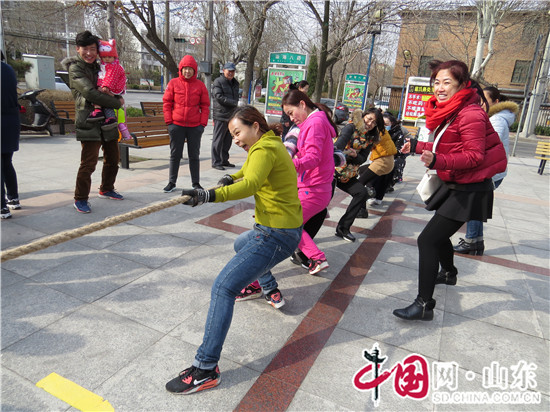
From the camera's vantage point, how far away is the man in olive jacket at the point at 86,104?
4527 millimetres

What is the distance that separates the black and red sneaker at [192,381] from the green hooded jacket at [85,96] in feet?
11.7

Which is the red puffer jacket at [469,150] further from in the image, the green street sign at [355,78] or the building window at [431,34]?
the building window at [431,34]

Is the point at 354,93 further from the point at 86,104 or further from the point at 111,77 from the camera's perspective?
the point at 86,104

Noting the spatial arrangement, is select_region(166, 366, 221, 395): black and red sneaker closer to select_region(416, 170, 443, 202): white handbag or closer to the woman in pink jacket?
the woman in pink jacket

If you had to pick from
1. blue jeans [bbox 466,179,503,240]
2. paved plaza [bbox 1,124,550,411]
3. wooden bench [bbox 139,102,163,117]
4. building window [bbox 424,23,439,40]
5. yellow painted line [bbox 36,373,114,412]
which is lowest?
yellow painted line [bbox 36,373,114,412]

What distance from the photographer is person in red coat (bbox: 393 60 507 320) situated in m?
2.60

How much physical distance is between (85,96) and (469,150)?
4.26 meters

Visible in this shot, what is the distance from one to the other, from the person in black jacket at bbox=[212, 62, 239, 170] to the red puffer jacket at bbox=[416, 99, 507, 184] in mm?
5524

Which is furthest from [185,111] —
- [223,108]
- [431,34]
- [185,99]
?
[431,34]

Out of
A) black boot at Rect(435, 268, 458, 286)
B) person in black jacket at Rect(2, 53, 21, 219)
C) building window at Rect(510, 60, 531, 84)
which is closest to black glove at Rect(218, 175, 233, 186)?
black boot at Rect(435, 268, 458, 286)

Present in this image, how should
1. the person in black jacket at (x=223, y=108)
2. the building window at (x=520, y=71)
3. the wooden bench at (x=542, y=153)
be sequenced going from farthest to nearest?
the building window at (x=520, y=71) < the wooden bench at (x=542, y=153) < the person in black jacket at (x=223, y=108)

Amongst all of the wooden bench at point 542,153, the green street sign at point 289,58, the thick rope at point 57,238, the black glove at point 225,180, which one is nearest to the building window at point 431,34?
the wooden bench at point 542,153

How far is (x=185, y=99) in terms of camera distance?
224 inches

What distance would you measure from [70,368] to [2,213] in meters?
3.04
